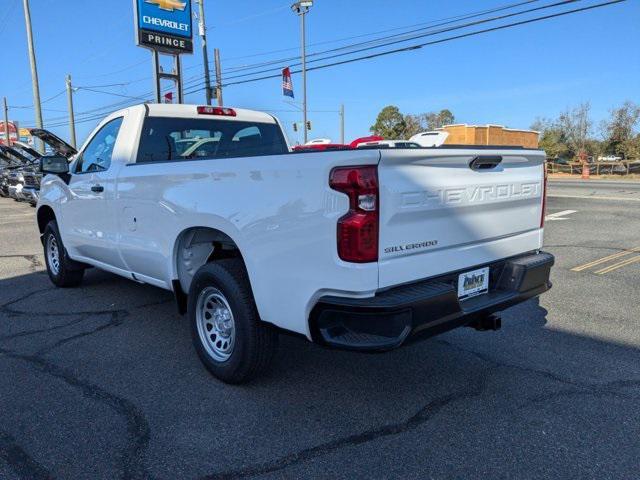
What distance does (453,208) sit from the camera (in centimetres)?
308

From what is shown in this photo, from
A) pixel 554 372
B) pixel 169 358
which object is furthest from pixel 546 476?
pixel 169 358

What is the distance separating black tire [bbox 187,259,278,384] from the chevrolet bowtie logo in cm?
1887

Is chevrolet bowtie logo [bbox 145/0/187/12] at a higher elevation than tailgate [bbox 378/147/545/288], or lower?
higher

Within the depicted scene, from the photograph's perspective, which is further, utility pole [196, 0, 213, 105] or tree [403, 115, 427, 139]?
Result: tree [403, 115, 427, 139]

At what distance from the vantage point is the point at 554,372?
3.76 meters

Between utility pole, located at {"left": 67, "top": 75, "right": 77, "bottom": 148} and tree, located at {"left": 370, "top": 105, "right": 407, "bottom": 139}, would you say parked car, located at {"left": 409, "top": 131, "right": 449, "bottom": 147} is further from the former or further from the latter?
tree, located at {"left": 370, "top": 105, "right": 407, "bottom": 139}

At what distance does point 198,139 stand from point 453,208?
2.81m

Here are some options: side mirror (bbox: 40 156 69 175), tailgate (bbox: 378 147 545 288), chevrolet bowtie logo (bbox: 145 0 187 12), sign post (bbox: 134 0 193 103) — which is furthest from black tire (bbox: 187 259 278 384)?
chevrolet bowtie logo (bbox: 145 0 187 12)

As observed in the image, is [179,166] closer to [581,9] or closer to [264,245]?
[264,245]

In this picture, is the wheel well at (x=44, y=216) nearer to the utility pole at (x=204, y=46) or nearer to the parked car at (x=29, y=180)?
the parked car at (x=29, y=180)

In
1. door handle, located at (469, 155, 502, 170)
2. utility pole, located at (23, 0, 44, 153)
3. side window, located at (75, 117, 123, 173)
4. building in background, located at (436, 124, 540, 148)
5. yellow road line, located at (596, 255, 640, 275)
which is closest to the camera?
door handle, located at (469, 155, 502, 170)

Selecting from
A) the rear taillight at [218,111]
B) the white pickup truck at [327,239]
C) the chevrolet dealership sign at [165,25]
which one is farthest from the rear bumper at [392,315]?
the chevrolet dealership sign at [165,25]

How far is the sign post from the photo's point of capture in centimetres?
1905

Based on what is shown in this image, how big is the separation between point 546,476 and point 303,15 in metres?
28.0
